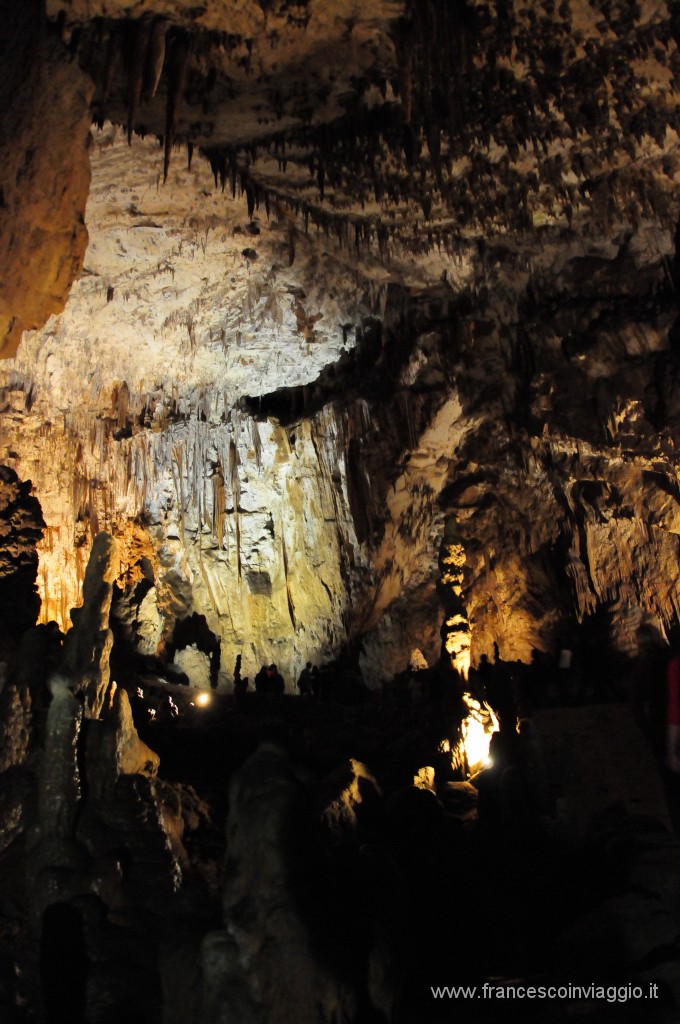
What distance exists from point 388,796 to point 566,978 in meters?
3.95

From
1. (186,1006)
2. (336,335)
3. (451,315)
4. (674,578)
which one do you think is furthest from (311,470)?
(186,1006)

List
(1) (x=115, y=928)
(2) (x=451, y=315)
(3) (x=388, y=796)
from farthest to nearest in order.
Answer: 1. (2) (x=451, y=315)
2. (3) (x=388, y=796)
3. (1) (x=115, y=928)

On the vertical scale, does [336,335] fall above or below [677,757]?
above

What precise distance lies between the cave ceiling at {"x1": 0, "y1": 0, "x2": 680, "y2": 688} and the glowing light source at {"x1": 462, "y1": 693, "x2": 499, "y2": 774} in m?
4.02

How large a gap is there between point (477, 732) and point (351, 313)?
7560mm

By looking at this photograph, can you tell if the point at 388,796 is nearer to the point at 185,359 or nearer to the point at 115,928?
the point at 115,928

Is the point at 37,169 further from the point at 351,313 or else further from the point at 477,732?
the point at 477,732

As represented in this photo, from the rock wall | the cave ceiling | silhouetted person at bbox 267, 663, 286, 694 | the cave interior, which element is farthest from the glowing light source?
the rock wall

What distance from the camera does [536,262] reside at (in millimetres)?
11484

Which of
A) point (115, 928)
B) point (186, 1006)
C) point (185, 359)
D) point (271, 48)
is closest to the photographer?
point (186, 1006)

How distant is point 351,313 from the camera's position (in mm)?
12555

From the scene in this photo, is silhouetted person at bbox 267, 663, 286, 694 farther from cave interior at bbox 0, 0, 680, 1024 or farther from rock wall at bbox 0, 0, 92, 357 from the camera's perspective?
rock wall at bbox 0, 0, 92, 357

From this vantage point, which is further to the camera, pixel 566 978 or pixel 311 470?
pixel 311 470

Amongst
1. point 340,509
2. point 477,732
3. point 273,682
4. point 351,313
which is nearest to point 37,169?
point 351,313
